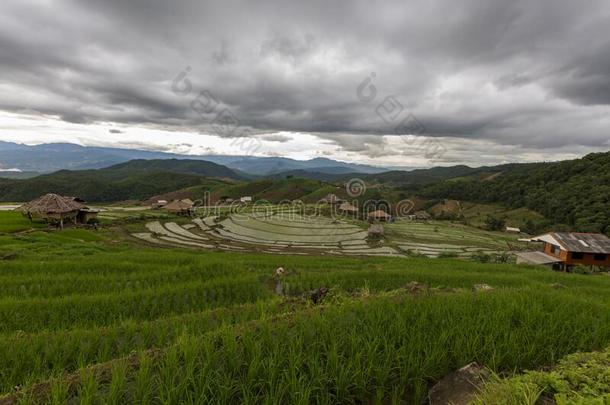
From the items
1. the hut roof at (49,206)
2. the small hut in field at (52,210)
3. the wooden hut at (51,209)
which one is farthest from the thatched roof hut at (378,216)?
the hut roof at (49,206)

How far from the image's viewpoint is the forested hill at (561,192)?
7081 cm

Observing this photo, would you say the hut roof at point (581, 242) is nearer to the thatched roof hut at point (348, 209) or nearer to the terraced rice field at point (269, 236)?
the terraced rice field at point (269, 236)

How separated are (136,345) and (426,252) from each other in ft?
139

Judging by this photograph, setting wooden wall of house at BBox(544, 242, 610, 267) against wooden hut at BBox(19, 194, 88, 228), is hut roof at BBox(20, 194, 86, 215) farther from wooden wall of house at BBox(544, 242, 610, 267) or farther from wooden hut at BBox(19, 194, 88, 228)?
wooden wall of house at BBox(544, 242, 610, 267)

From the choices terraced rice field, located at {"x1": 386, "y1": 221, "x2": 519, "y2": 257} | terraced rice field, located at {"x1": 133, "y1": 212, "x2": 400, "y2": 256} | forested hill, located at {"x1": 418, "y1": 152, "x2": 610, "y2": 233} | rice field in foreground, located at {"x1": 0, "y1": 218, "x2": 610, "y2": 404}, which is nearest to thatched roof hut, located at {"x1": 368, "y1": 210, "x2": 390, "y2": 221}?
terraced rice field, located at {"x1": 133, "y1": 212, "x2": 400, "y2": 256}

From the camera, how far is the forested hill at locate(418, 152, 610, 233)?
70.8m

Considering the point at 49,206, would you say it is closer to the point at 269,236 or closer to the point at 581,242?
the point at 269,236

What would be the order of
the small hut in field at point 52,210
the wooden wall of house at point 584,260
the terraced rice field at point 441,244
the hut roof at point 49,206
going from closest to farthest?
the wooden wall of house at point 584,260, the hut roof at point 49,206, the small hut in field at point 52,210, the terraced rice field at point 441,244

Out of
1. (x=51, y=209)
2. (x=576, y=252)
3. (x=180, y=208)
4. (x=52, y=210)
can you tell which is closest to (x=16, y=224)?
(x=52, y=210)

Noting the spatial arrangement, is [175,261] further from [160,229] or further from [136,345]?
[160,229]

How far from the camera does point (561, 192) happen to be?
89875 millimetres

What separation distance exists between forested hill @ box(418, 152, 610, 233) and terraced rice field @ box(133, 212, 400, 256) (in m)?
55.4

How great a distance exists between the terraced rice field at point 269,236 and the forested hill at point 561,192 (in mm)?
55444

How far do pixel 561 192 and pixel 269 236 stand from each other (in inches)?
3735
